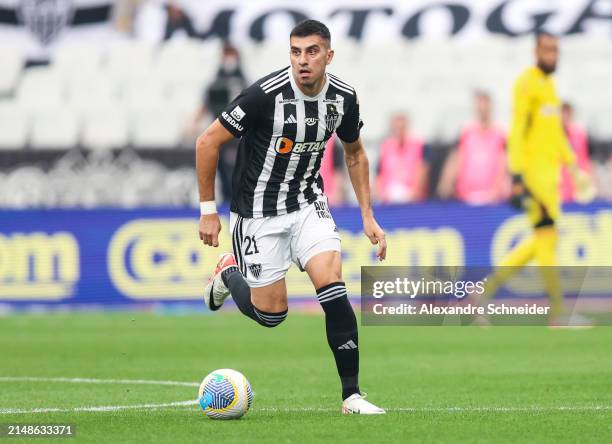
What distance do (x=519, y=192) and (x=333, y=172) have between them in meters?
5.04

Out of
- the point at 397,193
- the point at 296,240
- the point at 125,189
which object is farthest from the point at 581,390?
the point at 125,189

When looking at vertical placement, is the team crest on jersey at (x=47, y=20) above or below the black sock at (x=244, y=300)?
above

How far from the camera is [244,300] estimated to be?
8094 millimetres

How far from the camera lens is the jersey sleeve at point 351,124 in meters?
7.63

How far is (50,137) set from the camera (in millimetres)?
21625

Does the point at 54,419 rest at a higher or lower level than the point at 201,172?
lower

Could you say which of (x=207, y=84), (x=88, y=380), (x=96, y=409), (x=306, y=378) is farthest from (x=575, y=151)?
(x=96, y=409)

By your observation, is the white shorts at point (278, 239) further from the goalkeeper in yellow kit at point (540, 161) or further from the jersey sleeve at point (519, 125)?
the jersey sleeve at point (519, 125)

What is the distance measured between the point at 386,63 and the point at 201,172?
15.6m

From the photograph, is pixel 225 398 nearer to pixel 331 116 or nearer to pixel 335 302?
pixel 335 302

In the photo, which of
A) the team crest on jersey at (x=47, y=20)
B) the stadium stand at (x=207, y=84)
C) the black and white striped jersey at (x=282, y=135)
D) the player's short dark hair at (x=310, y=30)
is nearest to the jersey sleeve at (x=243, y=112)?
the black and white striped jersey at (x=282, y=135)

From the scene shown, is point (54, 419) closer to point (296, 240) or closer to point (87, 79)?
point (296, 240)

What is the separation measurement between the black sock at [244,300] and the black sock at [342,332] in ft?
2.01

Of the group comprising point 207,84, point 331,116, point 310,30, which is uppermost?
point 207,84
